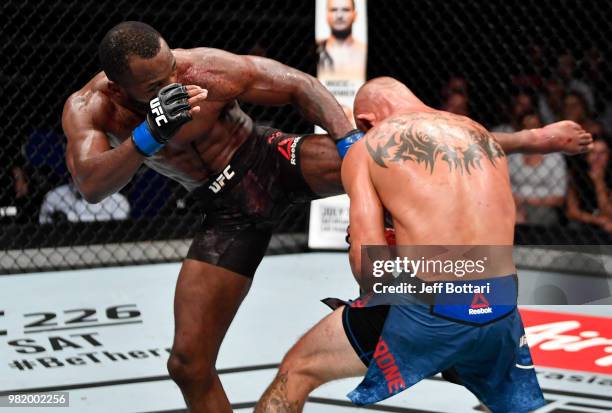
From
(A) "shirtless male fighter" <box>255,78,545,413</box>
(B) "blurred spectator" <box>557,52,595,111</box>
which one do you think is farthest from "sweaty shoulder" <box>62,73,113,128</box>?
(B) "blurred spectator" <box>557,52,595,111</box>

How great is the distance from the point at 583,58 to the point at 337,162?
321 cm

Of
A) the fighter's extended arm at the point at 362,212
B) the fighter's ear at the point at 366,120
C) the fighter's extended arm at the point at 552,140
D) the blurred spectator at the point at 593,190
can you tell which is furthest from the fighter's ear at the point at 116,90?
the blurred spectator at the point at 593,190

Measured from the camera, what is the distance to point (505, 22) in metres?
5.21

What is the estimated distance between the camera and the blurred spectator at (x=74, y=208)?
15.6 ft

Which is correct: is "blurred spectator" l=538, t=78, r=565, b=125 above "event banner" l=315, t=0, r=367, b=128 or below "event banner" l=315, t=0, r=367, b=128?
below

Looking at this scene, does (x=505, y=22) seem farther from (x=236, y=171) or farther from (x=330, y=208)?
(x=236, y=171)

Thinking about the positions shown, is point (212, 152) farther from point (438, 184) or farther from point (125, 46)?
point (438, 184)

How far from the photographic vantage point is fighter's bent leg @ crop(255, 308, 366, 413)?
194cm

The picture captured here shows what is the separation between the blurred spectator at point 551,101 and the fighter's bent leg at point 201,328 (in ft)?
9.92

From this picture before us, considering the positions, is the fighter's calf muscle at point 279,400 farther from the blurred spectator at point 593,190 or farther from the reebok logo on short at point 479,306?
the blurred spectator at point 593,190

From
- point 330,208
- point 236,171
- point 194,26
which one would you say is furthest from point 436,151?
point 194,26

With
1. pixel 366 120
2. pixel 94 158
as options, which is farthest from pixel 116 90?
pixel 366 120

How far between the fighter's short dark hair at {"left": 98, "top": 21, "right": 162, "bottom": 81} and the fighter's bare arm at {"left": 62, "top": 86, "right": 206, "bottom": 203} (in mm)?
146

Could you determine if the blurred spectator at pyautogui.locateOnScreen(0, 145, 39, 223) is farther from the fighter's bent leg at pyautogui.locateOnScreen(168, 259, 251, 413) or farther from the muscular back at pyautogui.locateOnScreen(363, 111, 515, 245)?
the muscular back at pyautogui.locateOnScreen(363, 111, 515, 245)
